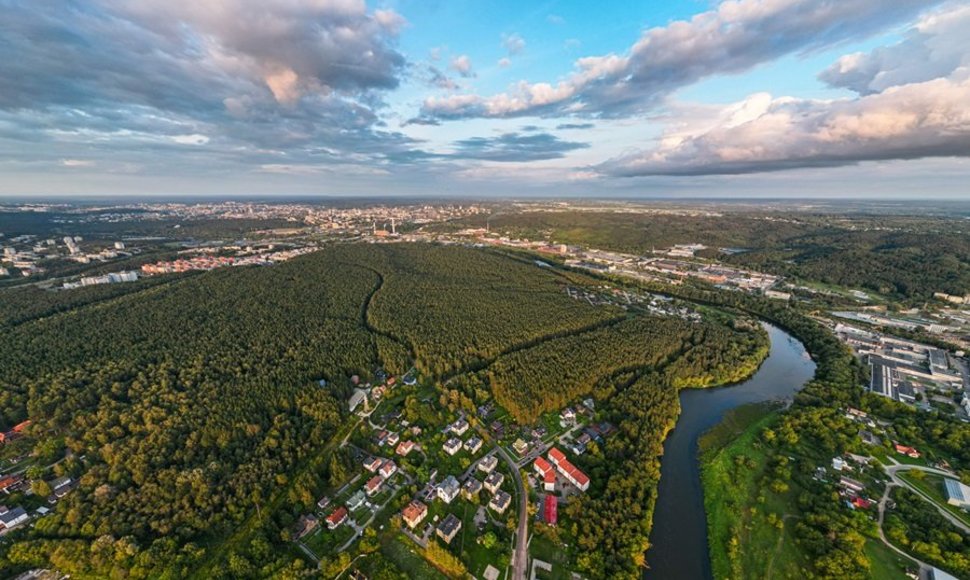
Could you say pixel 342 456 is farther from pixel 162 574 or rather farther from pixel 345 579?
pixel 162 574

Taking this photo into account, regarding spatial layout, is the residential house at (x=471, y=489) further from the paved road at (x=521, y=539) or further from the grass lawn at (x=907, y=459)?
the grass lawn at (x=907, y=459)

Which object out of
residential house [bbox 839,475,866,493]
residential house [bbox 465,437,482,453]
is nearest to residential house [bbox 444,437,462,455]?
residential house [bbox 465,437,482,453]

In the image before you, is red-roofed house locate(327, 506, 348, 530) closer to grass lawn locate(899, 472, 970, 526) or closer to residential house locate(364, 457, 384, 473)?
residential house locate(364, 457, 384, 473)

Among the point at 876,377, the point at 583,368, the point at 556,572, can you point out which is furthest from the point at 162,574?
the point at 876,377

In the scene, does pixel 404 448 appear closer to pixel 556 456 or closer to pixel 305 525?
pixel 305 525

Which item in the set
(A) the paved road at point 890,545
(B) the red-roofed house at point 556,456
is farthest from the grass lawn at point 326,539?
(A) the paved road at point 890,545

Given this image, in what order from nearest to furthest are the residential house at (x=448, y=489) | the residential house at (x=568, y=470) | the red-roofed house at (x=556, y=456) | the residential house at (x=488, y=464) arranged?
the residential house at (x=448, y=489), the residential house at (x=568, y=470), the residential house at (x=488, y=464), the red-roofed house at (x=556, y=456)
